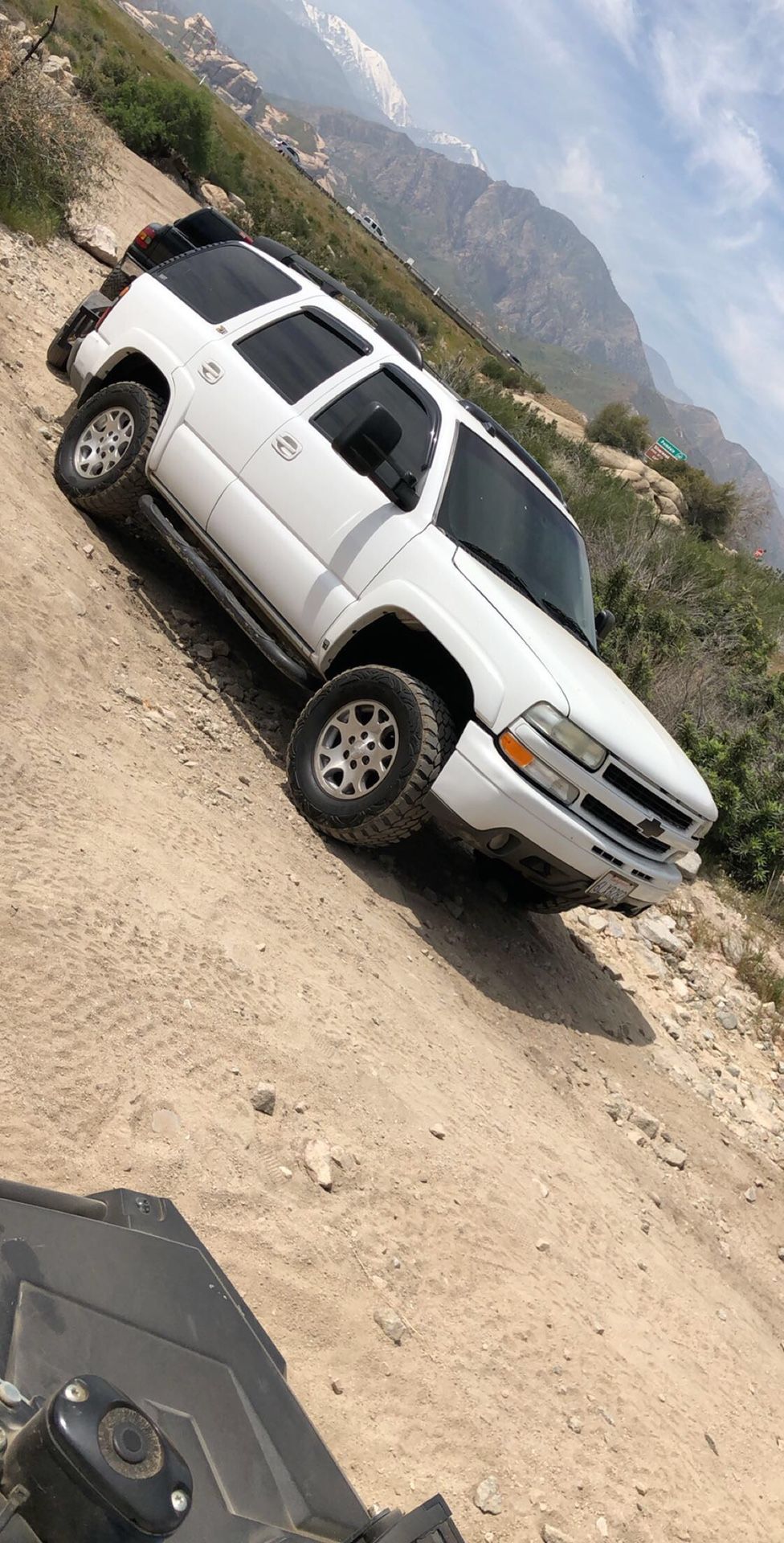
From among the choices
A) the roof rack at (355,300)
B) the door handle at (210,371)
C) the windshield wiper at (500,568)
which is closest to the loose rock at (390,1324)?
the windshield wiper at (500,568)

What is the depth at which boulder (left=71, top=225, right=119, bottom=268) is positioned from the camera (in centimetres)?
1314

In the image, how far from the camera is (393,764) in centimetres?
529

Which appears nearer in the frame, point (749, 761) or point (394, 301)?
point (749, 761)

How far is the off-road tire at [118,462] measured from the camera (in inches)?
253

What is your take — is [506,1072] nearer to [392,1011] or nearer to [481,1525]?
[392,1011]

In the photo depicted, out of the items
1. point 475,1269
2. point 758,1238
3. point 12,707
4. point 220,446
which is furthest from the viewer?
point 220,446

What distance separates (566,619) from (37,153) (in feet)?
30.5

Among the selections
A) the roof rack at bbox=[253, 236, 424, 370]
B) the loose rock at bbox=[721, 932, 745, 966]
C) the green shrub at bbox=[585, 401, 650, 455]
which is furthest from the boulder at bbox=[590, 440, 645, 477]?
the roof rack at bbox=[253, 236, 424, 370]

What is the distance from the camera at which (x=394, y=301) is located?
1767 inches

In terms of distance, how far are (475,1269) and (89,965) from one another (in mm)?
1555

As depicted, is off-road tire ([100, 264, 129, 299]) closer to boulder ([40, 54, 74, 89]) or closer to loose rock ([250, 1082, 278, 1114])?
loose rock ([250, 1082, 278, 1114])

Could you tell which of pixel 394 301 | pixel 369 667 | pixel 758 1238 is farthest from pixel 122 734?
pixel 394 301

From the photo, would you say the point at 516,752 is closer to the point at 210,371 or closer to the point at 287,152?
the point at 210,371

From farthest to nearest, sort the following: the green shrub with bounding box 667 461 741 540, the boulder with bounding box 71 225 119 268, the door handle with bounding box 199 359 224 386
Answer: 1. the green shrub with bounding box 667 461 741 540
2. the boulder with bounding box 71 225 119 268
3. the door handle with bounding box 199 359 224 386
